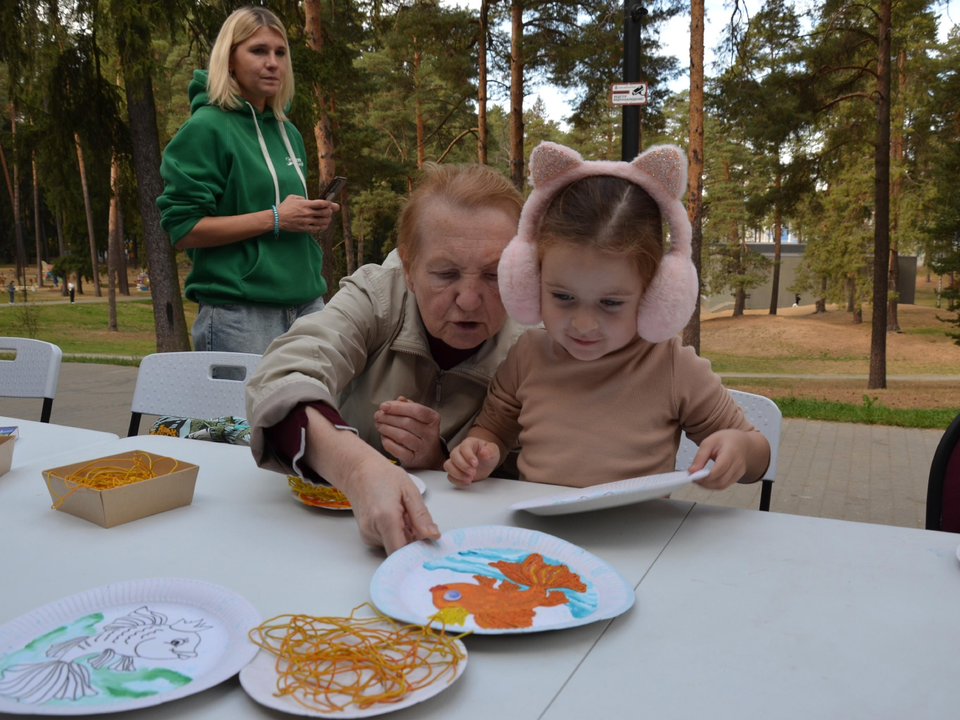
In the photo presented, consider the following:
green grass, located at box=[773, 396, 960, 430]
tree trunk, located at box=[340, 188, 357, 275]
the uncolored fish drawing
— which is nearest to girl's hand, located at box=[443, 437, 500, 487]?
the uncolored fish drawing

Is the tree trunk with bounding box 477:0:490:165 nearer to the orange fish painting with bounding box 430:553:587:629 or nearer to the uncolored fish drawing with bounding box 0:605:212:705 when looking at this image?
the orange fish painting with bounding box 430:553:587:629

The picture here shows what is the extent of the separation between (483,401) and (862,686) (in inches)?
40.4

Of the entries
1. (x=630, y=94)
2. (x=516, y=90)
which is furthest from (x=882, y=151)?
(x=630, y=94)

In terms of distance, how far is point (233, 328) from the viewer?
2570 millimetres

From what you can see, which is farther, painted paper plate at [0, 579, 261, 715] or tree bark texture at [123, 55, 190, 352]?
tree bark texture at [123, 55, 190, 352]

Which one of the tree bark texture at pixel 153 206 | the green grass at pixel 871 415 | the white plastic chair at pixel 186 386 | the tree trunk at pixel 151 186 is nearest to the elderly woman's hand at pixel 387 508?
the white plastic chair at pixel 186 386

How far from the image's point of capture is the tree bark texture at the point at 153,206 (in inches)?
244

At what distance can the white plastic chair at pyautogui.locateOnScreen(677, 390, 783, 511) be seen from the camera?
5.13 ft

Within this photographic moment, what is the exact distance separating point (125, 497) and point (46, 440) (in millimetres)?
665

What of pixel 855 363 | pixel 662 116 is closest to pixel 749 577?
pixel 662 116

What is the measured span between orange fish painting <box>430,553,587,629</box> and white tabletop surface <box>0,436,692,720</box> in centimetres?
3

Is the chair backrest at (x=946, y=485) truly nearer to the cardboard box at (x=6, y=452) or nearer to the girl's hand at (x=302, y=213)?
the cardboard box at (x=6, y=452)

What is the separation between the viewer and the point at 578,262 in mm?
1265

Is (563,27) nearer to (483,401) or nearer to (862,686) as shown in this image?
(483,401)
